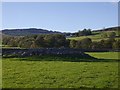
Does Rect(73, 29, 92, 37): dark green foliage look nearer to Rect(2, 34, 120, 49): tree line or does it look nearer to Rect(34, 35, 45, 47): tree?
Rect(2, 34, 120, 49): tree line

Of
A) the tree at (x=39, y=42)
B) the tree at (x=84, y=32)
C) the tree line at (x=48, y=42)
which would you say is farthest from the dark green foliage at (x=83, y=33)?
the tree at (x=39, y=42)

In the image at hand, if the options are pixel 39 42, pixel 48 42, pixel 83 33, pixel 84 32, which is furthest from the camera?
pixel 84 32

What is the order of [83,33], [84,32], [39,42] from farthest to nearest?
[84,32] < [83,33] < [39,42]

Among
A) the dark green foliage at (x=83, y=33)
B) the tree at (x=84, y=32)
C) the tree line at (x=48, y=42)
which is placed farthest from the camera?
the dark green foliage at (x=83, y=33)

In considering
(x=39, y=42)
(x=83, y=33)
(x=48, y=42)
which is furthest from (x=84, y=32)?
(x=39, y=42)

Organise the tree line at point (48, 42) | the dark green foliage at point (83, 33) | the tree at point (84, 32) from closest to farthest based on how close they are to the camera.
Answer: the tree line at point (48, 42) → the tree at point (84, 32) → the dark green foliage at point (83, 33)

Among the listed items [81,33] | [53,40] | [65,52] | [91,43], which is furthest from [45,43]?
[81,33]

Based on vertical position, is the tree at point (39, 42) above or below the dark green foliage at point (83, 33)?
below

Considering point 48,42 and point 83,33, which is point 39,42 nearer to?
point 48,42

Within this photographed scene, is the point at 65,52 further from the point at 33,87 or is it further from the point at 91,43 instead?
the point at 91,43

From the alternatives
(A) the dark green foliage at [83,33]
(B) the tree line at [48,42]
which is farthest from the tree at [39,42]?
(A) the dark green foliage at [83,33]

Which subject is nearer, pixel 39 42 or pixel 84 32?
pixel 39 42

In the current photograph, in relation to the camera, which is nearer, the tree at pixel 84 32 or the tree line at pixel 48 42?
the tree line at pixel 48 42

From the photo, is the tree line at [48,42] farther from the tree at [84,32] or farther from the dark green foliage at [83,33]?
the dark green foliage at [83,33]
